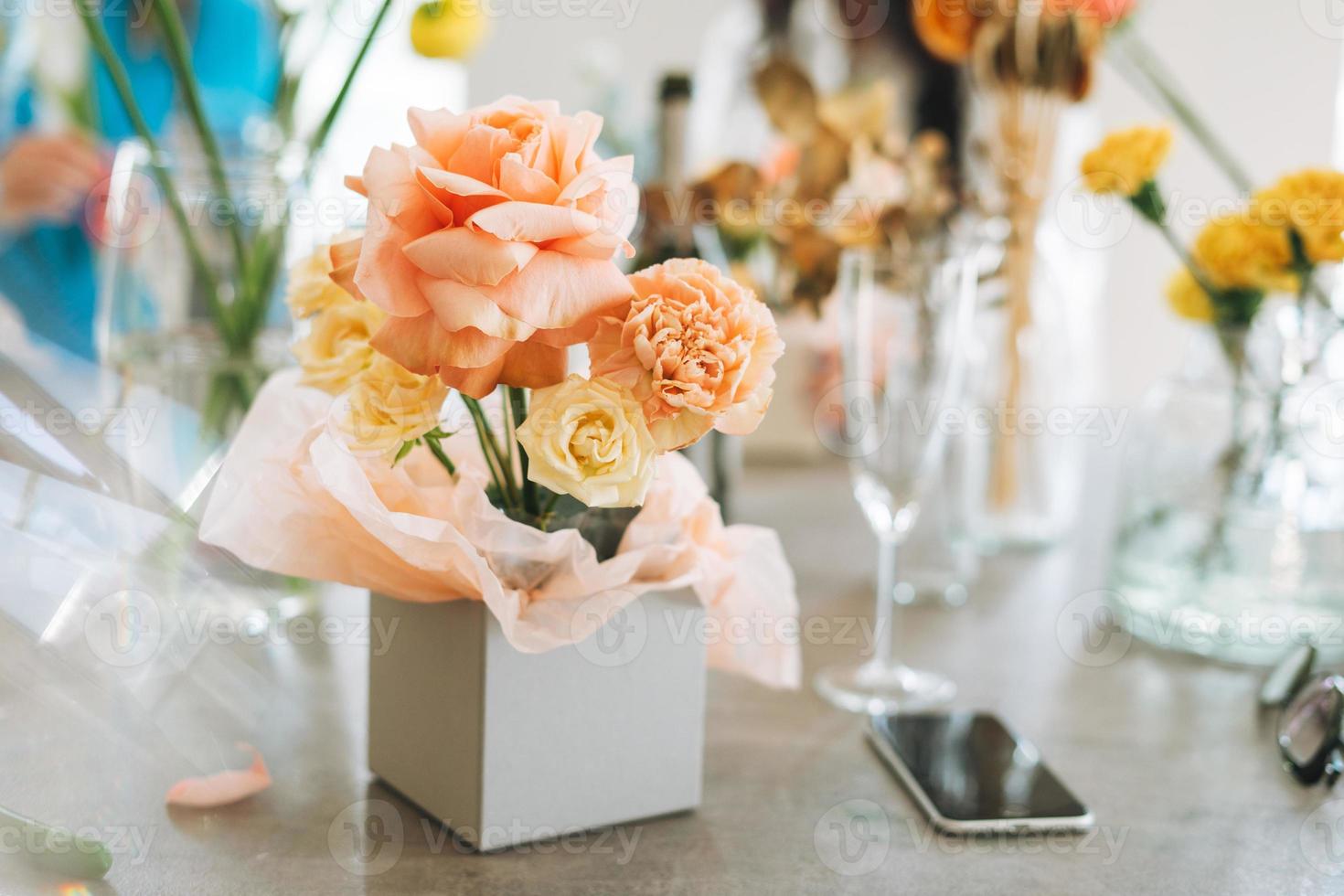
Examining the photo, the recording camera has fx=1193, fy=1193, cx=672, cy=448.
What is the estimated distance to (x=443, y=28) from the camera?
2.60 feet

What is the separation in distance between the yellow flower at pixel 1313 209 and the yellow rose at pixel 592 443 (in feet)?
1.51

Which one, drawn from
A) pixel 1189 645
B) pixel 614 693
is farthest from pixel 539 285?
pixel 1189 645

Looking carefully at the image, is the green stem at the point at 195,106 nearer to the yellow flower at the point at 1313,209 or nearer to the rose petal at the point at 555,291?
the rose petal at the point at 555,291

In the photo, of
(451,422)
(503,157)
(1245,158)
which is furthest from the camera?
(1245,158)

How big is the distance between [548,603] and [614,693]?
6cm

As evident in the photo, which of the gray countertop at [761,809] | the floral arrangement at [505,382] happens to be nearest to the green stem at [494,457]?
the floral arrangement at [505,382]

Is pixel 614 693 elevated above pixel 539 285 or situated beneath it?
situated beneath

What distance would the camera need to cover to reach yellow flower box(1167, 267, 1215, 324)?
2.63 feet

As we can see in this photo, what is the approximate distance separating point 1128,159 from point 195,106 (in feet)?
1.82

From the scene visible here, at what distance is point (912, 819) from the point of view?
0.55m

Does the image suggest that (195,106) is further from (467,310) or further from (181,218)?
(467,310)

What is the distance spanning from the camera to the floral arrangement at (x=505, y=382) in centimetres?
41

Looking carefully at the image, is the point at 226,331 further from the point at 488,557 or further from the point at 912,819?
the point at 912,819

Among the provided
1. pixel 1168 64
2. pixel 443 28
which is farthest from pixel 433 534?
pixel 1168 64
